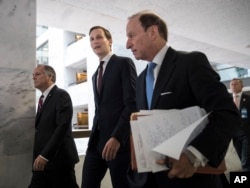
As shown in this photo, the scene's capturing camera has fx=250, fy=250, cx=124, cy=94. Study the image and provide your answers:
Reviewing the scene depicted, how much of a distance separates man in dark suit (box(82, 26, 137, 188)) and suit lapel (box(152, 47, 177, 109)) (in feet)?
1.79

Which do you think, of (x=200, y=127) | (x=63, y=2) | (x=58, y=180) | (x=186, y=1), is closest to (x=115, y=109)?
(x=58, y=180)

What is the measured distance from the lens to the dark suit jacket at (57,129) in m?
1.95

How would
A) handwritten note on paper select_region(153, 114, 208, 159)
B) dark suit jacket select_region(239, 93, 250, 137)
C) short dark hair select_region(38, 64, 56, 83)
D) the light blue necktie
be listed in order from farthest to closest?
1. dark suit jacket select_region(239, 93, 250, 137)
2. short dark hair select_region(38, 64, 56, 83)
3. the light blue necktie
4. handwritten note on paper select_region(153, 114, 208, 159)

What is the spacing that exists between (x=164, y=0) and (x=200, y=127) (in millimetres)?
2304

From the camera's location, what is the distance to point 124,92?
171 centimetres

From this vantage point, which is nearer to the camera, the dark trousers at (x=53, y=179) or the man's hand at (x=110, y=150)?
the man's hand at (x=110, y=150)

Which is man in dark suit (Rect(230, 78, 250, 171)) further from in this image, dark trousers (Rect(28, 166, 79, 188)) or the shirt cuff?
the shirt cuff

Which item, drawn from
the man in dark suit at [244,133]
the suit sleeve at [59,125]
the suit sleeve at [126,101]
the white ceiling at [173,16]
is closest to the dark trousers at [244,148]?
the man in dark suit at [244,133]

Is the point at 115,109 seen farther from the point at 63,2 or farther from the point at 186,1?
the point at 186,1

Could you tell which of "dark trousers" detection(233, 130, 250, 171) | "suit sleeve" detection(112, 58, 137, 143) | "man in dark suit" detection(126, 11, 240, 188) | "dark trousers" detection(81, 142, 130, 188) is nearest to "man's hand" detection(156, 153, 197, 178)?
"man in dark suit" detection(126, 11, 240, 188)

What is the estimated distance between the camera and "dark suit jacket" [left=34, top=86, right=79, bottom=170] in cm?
195

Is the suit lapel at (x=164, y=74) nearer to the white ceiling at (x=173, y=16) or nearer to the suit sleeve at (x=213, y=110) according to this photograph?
the suit sleeve at (x=213, y=110)

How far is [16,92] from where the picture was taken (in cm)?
209

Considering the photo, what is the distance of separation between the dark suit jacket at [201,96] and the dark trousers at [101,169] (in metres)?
0.61
